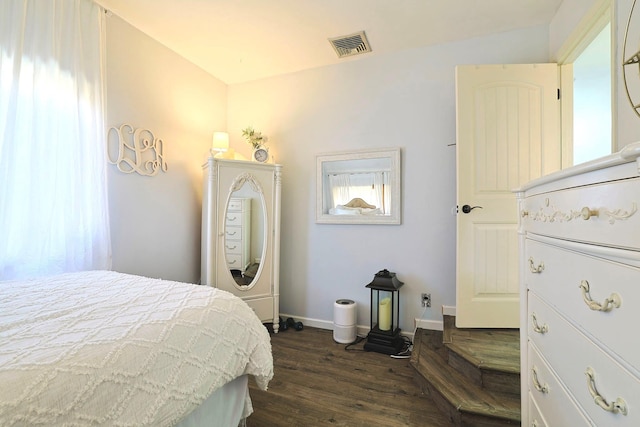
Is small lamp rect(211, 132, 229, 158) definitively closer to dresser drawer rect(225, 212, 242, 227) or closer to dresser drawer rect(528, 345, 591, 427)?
dresser drawer rect(225, 212, 242, 227)

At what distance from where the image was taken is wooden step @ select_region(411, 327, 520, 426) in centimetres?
156

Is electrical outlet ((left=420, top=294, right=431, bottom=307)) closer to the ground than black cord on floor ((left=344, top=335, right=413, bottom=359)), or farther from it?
farther from it

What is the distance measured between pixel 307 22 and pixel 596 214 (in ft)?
7.96

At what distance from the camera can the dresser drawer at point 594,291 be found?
56 centimetres

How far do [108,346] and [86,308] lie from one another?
36cm

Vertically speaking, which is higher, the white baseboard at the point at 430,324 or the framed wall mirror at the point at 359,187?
the framed wall mirror at the point at 359,187

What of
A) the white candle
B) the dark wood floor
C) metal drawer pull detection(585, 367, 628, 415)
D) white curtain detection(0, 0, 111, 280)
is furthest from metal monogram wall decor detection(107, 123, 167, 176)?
metal drawer pull detection(585, 367, 628, 415)

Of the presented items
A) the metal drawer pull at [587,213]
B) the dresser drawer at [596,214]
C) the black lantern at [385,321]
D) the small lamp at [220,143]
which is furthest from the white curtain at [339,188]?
the metal drawer pull at [587,213]

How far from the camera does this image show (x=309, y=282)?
315cm

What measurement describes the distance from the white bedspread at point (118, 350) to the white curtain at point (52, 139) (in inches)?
19.6

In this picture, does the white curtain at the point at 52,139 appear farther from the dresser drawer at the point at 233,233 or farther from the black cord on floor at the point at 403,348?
the black cord on floor at the point at 403,348

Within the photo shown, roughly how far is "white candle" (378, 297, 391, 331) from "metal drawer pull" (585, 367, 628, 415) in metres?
1.90

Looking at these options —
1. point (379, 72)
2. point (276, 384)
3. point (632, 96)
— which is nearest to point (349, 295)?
point (276, 384)

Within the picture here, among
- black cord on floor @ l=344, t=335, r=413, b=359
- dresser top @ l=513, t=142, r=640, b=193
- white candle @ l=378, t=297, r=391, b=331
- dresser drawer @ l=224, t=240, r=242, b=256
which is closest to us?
dresser top @ l=513, t=142, r=640, b=193
